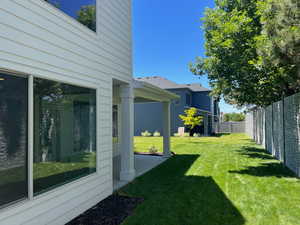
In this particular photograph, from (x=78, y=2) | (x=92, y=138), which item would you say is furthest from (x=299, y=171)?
(x=78, y=2)

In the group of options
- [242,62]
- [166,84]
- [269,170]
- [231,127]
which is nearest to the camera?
[269,170]

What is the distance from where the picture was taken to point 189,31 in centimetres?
1950

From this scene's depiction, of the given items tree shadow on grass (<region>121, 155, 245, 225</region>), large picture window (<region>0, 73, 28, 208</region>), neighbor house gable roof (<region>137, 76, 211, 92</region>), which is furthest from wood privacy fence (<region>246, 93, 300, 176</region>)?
neighbor house gable roof (<region>137, 76, 211, 92</region>)

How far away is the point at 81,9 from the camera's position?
4.10 meters

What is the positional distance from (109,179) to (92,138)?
1182 millimetres

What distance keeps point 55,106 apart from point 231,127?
26.6m

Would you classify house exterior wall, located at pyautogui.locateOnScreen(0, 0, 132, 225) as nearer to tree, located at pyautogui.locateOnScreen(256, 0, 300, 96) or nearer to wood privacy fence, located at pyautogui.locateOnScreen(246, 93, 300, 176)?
tree, located at pyautogui.locateOnScreen(256, 0, 300, 96)

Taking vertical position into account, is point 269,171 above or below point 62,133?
below

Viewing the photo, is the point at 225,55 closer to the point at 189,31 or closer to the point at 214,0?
the point at 214,0

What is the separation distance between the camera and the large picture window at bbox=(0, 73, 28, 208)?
254 cm

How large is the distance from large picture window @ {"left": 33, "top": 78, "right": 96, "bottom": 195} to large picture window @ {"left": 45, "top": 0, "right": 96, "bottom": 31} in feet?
4.21

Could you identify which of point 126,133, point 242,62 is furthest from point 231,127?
point 126,133

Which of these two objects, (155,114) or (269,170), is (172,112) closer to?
(155,114)

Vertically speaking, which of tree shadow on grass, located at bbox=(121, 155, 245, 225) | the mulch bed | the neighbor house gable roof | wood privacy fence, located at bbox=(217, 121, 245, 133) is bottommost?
the mulch bed
